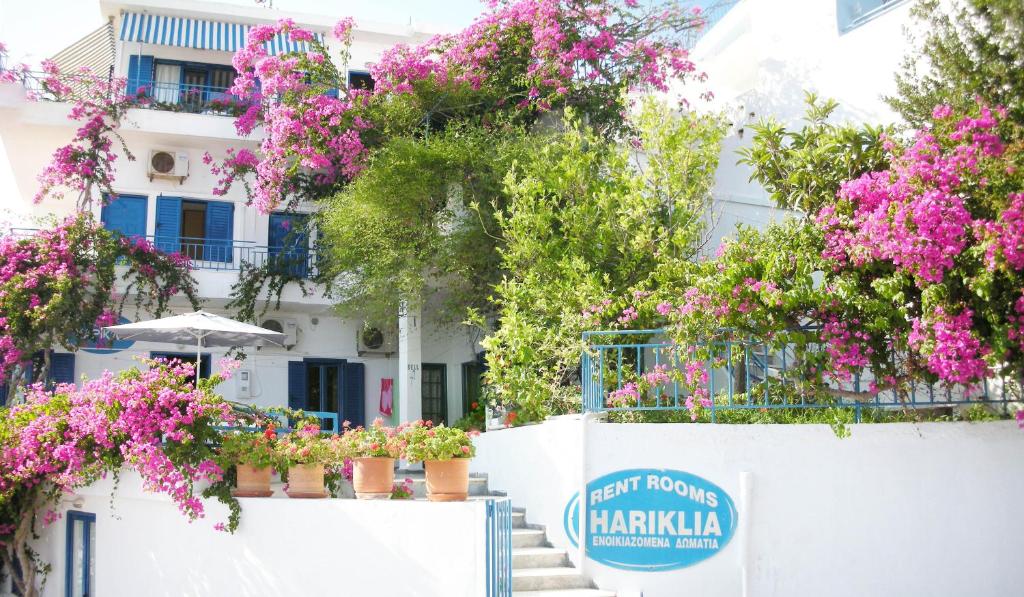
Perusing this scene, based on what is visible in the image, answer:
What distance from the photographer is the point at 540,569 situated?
32.9 ft

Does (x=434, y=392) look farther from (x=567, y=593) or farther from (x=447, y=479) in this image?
(x=567, y=593)

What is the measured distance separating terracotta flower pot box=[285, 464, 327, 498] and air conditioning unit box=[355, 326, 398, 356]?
7.76 m

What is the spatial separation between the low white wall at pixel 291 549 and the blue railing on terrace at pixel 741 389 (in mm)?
2392

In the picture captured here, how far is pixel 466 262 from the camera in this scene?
1470 centimetres

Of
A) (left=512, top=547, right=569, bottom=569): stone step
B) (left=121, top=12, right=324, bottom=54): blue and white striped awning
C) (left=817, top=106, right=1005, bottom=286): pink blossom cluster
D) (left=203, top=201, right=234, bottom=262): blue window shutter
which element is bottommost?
(left=512, top=547, right=569, bottom=569): stone step

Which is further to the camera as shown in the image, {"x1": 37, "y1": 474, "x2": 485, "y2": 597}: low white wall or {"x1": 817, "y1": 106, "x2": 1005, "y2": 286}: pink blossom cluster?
{"x1": 37, "y1": 474, "x2": 485, "y2": 597}: low white wall

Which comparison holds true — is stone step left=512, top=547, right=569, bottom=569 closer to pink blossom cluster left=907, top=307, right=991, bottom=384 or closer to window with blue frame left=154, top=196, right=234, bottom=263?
pink blossom cluster left=907, top=307, right=991, bottom=384

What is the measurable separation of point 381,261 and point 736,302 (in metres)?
6.61

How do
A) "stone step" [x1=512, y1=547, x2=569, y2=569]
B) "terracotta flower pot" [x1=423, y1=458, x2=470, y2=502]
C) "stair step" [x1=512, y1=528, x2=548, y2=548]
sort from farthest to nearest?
"stair step" [x1=512, y1=528, x2=548, y2=548] < "stone step" [x1=512, y1=547, x2=569, y2=569] < "terracotta flower pot" [x1=423, y1=458, x2=470, y2=502]

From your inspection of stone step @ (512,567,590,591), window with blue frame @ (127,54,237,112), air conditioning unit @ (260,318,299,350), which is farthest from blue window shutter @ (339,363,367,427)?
stone step @ (512,567,590,591)

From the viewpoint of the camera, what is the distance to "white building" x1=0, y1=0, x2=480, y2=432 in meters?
17.0

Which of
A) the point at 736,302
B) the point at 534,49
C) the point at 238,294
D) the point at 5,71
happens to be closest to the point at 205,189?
the point at 238,294

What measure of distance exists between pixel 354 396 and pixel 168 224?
4602 millimetres

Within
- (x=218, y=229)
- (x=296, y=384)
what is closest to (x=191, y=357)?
(x=296, y=384)
